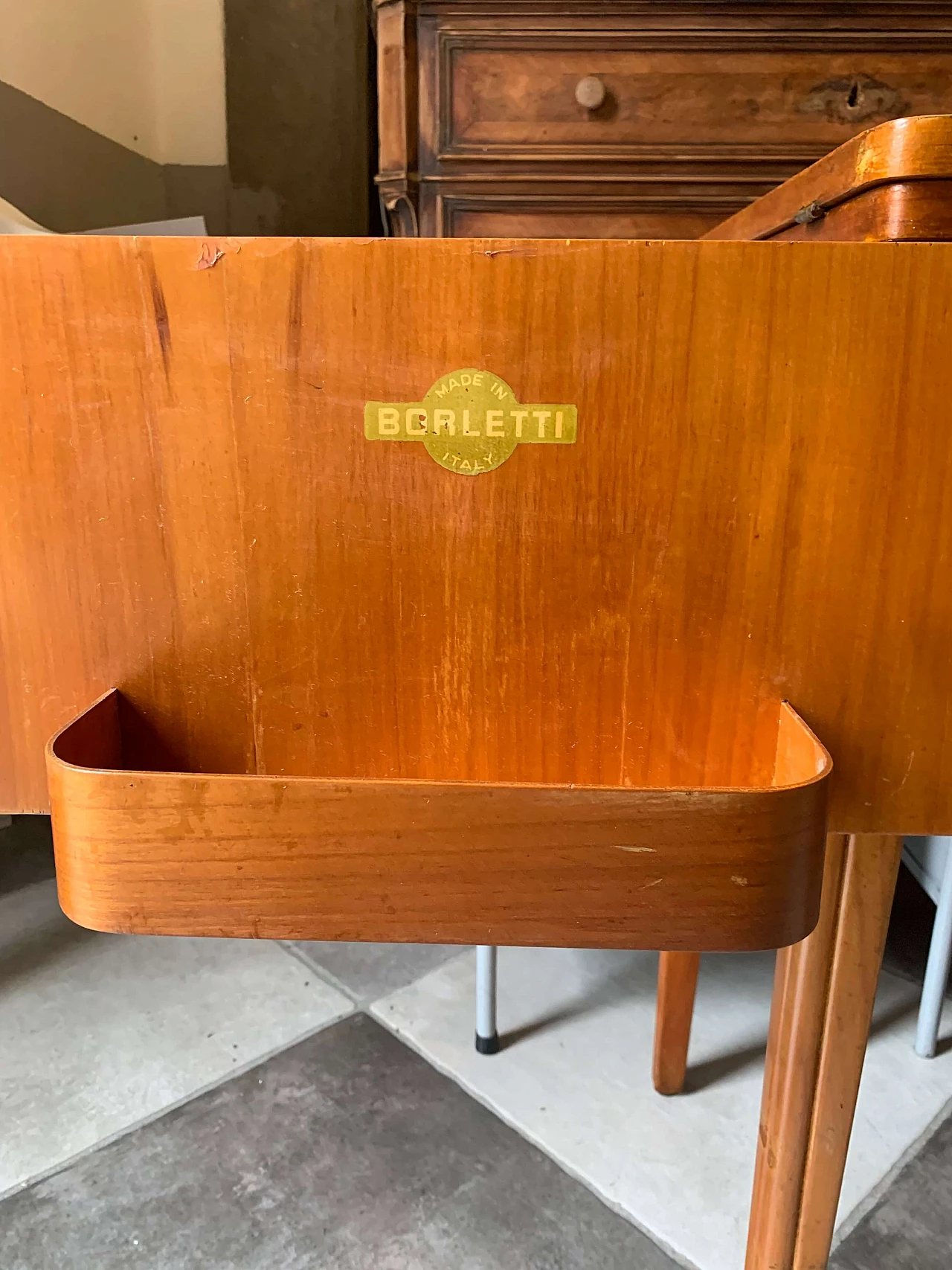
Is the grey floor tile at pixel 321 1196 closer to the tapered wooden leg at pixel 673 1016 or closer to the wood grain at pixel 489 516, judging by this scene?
the tapered wooden leg at pixel 673 1016

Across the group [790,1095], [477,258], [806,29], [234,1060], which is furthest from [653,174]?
[234,1060]

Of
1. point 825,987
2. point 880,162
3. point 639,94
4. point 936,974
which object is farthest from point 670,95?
point 936,974

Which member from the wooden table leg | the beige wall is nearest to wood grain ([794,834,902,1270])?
the wooden table leg

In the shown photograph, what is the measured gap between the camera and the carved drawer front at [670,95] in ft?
2.95

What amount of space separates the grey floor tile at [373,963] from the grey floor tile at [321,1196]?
15 cm

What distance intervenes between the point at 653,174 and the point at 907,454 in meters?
0.66

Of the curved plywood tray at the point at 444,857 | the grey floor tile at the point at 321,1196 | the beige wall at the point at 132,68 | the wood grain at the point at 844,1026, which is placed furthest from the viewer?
the beige wall at the point at 132,68

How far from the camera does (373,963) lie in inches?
45.1

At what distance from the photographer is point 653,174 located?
3.03 ft

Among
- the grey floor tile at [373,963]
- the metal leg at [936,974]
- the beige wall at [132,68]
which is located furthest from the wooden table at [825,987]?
the beige wall at [132,68]

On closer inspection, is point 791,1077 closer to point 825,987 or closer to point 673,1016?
point 825,987

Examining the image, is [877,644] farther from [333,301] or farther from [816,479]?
[333,301]

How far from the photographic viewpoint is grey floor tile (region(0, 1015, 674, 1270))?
0.77 meters

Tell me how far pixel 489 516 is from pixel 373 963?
0.88 meters
